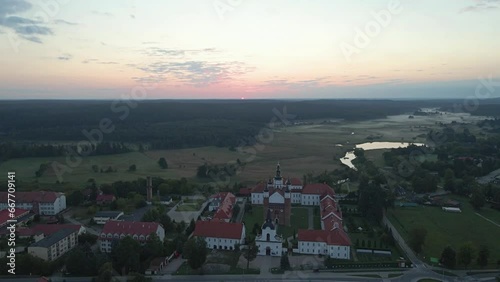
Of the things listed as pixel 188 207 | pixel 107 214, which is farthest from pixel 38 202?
pixel 188 207

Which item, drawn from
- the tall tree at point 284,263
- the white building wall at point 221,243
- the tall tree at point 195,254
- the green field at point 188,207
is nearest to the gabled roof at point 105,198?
the green field at point 188,207

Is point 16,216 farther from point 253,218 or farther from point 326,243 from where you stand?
point 326,243

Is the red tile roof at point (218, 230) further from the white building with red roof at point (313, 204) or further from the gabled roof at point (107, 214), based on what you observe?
the gabled roof at point (107, 214)

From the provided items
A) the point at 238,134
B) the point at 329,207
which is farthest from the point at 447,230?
the point at 238,134

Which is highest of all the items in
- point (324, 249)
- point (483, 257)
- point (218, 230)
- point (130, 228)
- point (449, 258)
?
point (130, 228)

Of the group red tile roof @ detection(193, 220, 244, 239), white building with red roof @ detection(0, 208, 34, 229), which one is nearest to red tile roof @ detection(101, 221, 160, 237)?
red tile roof @ detection(193, 220, 244, 239)

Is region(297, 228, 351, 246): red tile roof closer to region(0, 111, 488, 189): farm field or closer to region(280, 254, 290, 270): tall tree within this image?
region(280, 254, 290, 270): tall tree
